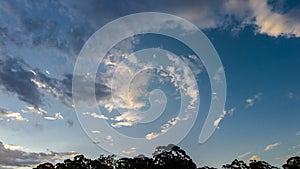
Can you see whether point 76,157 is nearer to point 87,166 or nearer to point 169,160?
point 87,166

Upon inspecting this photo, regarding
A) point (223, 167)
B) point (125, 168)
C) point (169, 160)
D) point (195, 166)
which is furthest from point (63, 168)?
point (223, 167)

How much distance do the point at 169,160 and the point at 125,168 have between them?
789 centimetres

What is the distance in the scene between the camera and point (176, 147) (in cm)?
5838

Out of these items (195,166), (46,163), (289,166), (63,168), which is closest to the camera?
(289,166)

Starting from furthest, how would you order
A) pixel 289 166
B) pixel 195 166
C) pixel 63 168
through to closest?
pixel 63 168 < pixel 195 166 < pixel 289 166

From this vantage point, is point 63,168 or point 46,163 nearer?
point 63,168

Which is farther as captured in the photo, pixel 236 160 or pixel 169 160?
pixel 169 160

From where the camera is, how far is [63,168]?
2394 inches

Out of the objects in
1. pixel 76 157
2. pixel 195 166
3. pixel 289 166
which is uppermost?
pixel 76 157

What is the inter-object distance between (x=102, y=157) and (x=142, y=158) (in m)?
8.18

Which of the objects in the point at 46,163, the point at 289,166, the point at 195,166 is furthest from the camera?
the point at 46,163

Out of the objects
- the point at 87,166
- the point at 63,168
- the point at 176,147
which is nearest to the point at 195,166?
the point at 176,147

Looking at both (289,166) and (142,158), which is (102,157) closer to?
(142,158)

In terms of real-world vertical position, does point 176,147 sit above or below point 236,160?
above
